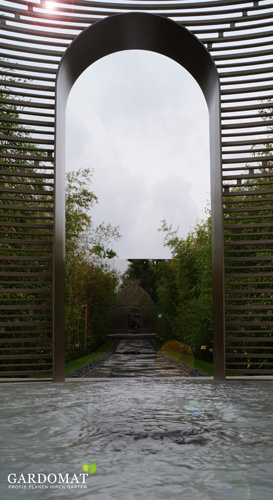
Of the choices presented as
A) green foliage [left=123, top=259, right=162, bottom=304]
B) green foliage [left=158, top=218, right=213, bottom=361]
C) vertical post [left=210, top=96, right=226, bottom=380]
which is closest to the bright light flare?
vertical post [left=210, top=96, right=226, bottom=380]

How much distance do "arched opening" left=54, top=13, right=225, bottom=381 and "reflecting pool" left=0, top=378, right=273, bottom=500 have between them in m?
0.80

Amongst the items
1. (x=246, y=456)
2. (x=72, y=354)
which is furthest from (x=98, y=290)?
(x=246, y=456)

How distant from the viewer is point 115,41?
5.84m

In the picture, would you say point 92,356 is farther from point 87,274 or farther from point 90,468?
point 90,468

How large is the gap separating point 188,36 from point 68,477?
4525 millimetres

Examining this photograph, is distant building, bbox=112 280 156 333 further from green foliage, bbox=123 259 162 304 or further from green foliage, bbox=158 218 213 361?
green foliage, bbox=158 218 213 361

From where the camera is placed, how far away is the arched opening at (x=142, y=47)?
526 cm

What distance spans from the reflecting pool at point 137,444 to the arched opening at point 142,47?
0.80 m

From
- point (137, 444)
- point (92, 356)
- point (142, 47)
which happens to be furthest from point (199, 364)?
point (137, 444)

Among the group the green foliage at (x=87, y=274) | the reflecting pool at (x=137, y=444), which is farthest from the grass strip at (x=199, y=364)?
the reflecting pool at (x=137, y=444)

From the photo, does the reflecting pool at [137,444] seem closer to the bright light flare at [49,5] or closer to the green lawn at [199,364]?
the bright light flare at [49,5]

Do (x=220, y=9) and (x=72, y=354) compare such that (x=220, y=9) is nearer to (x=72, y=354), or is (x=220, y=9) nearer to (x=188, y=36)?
(x=188, y=36)

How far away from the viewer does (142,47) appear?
19.9 feet

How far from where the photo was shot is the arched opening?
17.3ft
